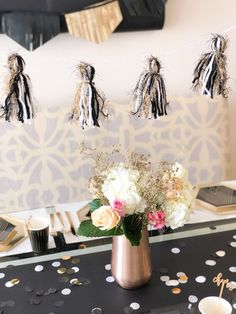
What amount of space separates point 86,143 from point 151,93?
2.06 feet

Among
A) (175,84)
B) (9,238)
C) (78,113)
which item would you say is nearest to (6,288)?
(9,238)

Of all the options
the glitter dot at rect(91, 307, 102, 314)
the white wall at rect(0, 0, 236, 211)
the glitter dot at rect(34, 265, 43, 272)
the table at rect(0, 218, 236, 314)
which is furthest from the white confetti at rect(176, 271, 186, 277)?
the white wall at rect(0, 0, 236, 211)

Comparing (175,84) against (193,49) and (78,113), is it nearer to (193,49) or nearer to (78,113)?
(193,49)

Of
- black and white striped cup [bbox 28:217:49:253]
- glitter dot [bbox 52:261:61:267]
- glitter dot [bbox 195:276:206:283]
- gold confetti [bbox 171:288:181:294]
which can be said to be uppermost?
black and white striped cup [bbox 28:217:49:253]

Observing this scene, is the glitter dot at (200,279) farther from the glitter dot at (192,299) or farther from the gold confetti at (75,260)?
the gold confetti at (75,260)

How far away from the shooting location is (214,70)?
146cm

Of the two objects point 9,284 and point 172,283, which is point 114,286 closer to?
point 172,283

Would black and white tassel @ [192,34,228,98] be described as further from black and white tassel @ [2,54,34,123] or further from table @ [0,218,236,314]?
black and white tassel @ [2,54,34,123]

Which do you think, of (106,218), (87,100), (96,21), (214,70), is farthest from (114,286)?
(96,21)

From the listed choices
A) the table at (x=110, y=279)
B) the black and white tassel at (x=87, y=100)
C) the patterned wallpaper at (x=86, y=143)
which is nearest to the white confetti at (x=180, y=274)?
the table at (x=110, y=279)

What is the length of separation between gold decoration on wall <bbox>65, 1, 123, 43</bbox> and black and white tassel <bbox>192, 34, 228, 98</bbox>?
26.2 inches

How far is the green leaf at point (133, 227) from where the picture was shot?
1.06 metres

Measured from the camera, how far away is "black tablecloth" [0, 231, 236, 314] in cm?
108

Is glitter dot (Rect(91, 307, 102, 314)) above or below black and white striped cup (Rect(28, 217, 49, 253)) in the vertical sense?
below
